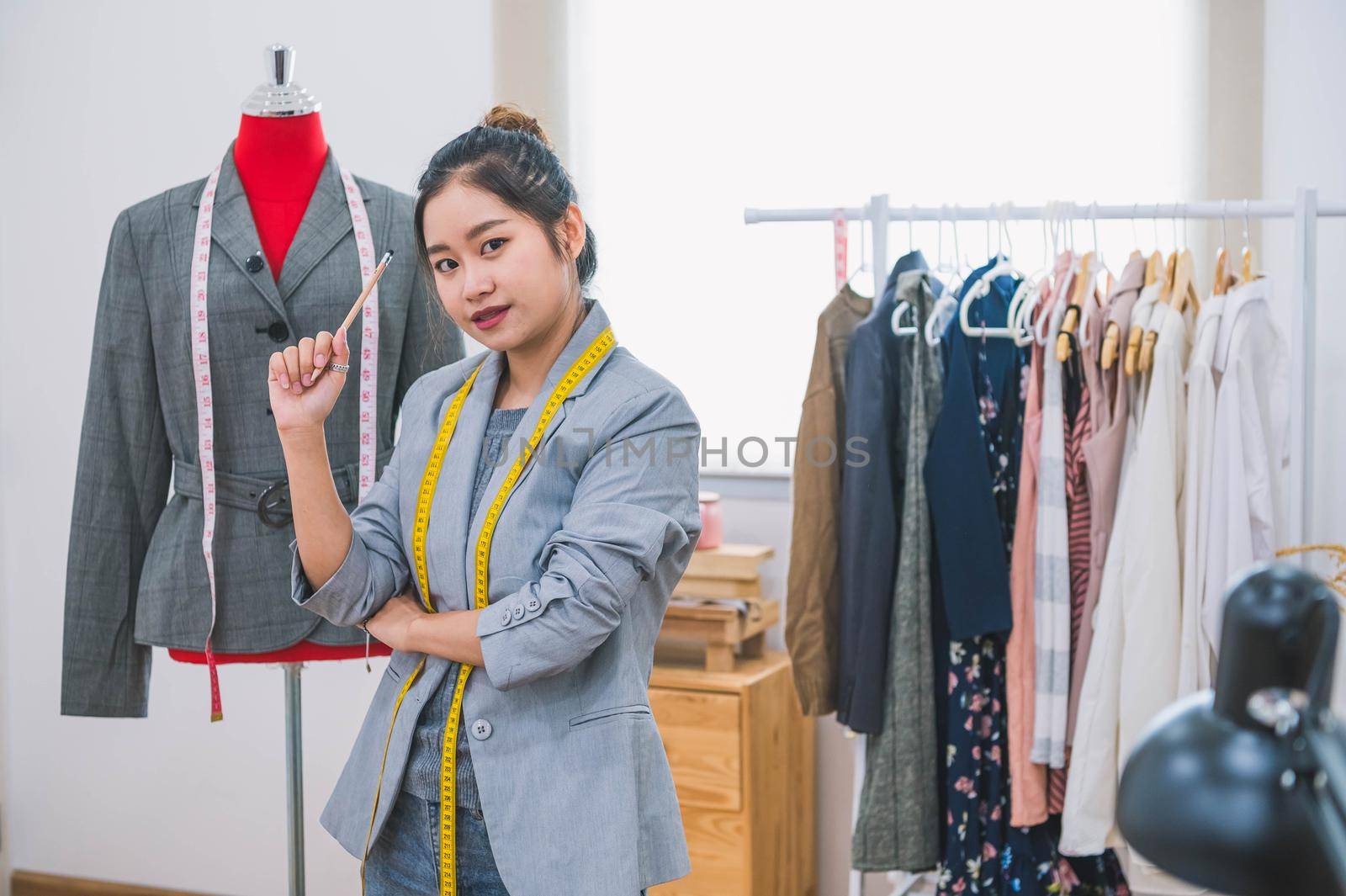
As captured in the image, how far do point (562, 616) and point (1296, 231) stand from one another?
146cm

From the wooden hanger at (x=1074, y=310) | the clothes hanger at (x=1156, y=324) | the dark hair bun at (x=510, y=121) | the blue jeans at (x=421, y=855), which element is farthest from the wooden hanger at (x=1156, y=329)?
the blue jeans at (x=421, y=855)

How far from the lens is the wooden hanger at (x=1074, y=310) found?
6.45 feet

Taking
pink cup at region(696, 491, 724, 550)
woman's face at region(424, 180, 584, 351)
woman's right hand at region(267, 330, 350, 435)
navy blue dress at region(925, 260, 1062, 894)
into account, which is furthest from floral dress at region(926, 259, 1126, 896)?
woman's right hand at region(267, 330, 350, 435)

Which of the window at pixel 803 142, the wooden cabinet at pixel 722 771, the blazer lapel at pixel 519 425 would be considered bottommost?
the wooden cabinet at pixel 722 771

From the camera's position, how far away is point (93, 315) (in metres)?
3.10

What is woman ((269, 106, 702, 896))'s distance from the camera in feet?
4.04

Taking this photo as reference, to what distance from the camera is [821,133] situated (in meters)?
2.83

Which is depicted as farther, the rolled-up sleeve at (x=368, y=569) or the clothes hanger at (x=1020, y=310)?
the clothes hanger at (x=1020, y=310)

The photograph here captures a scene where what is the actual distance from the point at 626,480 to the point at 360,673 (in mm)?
1957

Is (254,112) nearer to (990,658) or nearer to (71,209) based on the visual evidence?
(990,658)

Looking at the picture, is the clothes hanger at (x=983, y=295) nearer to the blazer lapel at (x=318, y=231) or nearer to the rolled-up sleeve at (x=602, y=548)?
the rolled-up sleeve at (x=602, y=548)

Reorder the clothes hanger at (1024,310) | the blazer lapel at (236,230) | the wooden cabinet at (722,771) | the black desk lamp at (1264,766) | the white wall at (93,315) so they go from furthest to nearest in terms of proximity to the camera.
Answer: the white wall at (93,315), the wooden cabinet at (722,771), the clothes hanger at (1024,310), the blazer lapel at (236,230), the black desk lamp at (1264,766)

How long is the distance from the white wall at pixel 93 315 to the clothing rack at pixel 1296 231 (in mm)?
1169

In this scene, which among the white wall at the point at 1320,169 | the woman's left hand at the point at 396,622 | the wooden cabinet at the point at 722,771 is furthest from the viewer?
the wooden cabinet at the point at 722,771
